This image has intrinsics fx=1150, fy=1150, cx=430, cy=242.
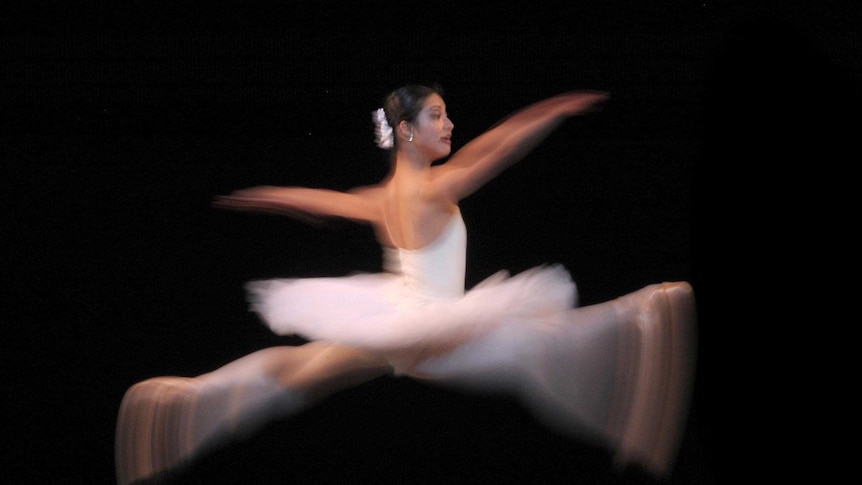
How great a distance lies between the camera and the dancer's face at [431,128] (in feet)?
9.18

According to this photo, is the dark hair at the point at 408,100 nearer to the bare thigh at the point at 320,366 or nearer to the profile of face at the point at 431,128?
the profile of face at the point at 431,128

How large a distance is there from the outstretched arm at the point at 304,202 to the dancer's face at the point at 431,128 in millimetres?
200

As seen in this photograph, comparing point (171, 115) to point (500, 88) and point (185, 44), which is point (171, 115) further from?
point (500, 88)

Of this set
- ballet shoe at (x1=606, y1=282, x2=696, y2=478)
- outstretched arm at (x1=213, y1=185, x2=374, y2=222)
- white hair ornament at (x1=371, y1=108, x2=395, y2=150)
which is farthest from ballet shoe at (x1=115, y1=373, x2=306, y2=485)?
ballet shoe at (x1=606, y1=282, x2=696, y2=478)

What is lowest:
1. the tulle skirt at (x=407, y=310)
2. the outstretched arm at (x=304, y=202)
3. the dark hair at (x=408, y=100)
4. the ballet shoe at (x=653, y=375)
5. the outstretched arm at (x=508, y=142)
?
the ballet shoe at (x=653, y=375)

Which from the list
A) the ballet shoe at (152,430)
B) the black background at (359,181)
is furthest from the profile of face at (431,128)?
the ballet shoe at (152,430)

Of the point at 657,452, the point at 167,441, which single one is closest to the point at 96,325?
the point at 167,441

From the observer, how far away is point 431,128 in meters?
2.79

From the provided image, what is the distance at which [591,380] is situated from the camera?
2.67 meters

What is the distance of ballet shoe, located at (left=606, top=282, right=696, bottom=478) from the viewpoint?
2645 mm

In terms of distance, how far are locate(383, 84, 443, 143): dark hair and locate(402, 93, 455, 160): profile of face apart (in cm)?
1

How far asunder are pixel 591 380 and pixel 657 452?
0.73ft

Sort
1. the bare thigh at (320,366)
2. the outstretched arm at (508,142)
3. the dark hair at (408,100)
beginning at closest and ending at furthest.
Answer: the outstretched arm at (508,142) → the bare thigh at (320,366) → the dark hair at (408,100)

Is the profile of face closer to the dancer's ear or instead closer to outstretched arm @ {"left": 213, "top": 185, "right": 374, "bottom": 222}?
the dancer's ear
